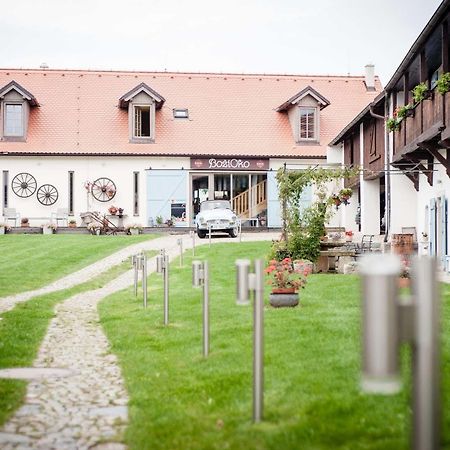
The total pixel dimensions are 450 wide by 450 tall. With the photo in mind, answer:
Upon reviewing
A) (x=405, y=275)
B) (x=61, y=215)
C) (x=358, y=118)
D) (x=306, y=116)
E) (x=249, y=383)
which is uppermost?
(x=306, y=116)

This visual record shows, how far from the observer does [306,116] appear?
37.6 meters

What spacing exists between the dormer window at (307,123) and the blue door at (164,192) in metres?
5.81

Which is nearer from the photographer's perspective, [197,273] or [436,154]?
[197,273]

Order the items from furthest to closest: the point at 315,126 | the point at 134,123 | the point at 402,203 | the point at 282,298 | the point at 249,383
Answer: the point at 315,126 < the point at 134,123 < the point at 402,203 < the point at 282,298 < the point at 249,383

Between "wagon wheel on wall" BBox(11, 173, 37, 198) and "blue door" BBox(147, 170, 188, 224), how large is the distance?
5.06 metres

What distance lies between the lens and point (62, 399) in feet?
22.6

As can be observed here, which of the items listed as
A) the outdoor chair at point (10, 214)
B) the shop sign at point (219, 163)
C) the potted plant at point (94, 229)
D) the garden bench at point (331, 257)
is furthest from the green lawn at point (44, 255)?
the garden bench at point (331, 257)

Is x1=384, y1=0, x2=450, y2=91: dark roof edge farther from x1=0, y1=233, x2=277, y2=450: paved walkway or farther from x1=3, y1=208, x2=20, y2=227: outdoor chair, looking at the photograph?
x1=3, y1=208, x2=20, y2=227: outdoor chair

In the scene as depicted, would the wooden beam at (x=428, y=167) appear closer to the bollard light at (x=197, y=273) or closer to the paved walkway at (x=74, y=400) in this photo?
the paved walkway at (x=74, y=400)

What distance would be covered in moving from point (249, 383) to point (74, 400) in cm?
148

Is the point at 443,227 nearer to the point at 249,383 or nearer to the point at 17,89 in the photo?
the point at 249,383

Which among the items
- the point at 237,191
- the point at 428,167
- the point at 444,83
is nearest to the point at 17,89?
the point at 237,191

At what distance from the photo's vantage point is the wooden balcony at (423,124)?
16734mm

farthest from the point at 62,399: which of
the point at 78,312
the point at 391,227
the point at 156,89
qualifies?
the point at 156,89
